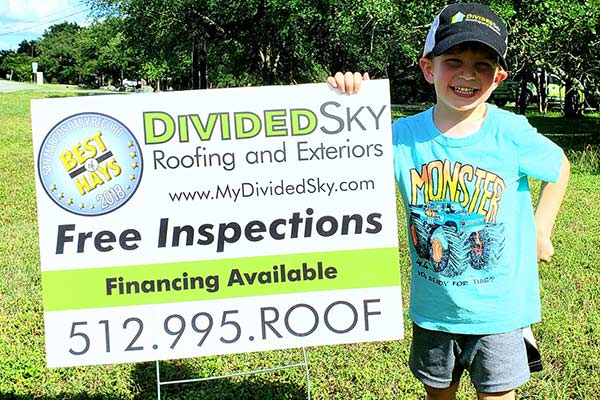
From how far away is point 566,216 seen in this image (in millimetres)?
7555

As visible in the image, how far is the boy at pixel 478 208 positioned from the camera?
224 cm

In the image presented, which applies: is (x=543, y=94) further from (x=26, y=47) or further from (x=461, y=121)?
(x=26, y=47)

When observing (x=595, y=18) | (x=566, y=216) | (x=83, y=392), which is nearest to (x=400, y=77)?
(x=595, y=18)

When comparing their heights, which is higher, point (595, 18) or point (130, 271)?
point (595, 18)

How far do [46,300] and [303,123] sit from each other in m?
1.16

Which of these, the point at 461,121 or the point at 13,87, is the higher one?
the point at 13,87

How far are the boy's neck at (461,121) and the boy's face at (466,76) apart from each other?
3cm

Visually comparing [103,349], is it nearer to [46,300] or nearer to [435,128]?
[46,300]

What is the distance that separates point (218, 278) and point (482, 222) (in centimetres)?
100

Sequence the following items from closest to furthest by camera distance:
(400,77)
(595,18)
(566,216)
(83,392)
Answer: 1. (83,392)
2. (566,216)
3. (595,18)
4. (400,77)

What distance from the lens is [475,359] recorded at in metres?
2.32

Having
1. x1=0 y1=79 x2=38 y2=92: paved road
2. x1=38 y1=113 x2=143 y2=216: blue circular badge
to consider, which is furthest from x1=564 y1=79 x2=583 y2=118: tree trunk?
x1=0 y1=79 x2=38 y2=92: paved road

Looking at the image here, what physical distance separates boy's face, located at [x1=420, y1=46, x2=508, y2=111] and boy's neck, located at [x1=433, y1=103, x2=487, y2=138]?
0.03 meters

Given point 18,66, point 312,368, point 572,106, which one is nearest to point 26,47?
point 18,66
